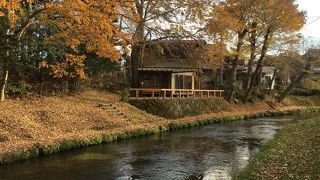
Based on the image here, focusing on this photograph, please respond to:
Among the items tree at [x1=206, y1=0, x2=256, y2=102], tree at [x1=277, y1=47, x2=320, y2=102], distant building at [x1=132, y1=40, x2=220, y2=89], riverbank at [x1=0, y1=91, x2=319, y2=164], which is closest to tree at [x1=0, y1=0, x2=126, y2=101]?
riverbank at [x1=0, y1=91, x2=319, y2=164]

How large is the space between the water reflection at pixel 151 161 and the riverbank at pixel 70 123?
847 mm

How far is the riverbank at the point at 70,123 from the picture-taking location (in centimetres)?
1862

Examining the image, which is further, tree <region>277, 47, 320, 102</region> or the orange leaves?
tree <region>277, 47, 320, 102</region>

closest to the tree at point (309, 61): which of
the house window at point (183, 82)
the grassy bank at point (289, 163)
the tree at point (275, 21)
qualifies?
the tree at point (275, 21)

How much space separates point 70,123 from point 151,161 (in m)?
8.16

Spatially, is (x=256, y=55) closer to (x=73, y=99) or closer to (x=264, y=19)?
(x=264, y=19)

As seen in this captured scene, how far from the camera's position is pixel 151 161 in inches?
695

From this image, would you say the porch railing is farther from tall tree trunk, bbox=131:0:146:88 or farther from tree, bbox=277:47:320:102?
tree, bbox=277:47:320:102

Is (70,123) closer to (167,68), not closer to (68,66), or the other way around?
(68,66)

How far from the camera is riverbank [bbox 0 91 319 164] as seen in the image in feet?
61.1

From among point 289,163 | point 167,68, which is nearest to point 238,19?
point 167,68

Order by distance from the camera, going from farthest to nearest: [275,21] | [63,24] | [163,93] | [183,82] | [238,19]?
[183,82] → [275,21] → [238,19] → [163,93] → [63,24]

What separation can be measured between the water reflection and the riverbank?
85 cm

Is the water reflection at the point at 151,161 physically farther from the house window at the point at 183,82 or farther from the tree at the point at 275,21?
the tree at the point at 275,21
